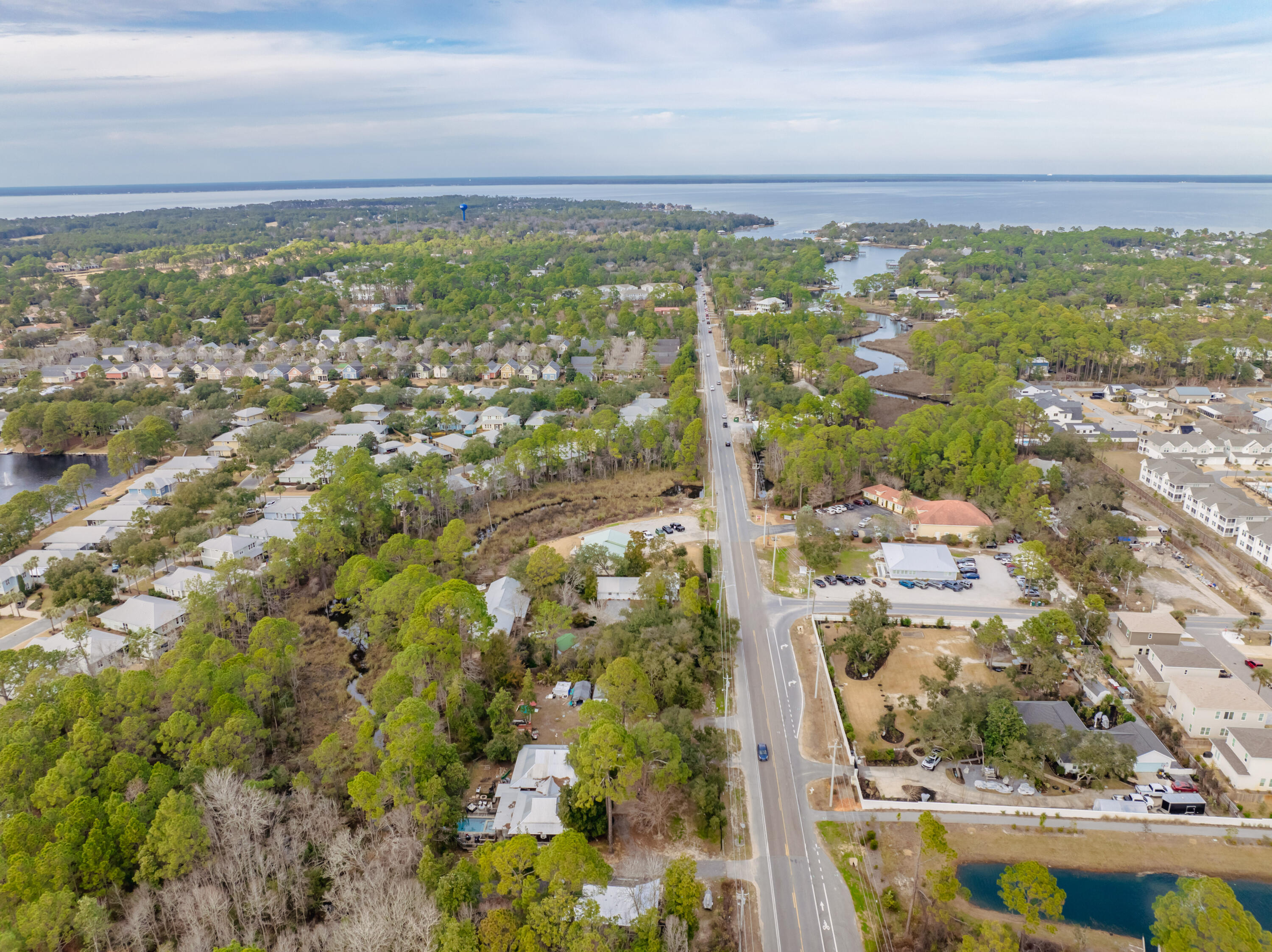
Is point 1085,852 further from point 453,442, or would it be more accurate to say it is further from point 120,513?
point 120,513

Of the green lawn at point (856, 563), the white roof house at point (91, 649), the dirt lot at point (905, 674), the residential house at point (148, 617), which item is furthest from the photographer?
the green lawn at point (856, 563)

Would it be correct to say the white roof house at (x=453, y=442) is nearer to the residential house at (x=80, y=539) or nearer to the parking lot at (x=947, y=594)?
the residential house at (x=80, y=539)

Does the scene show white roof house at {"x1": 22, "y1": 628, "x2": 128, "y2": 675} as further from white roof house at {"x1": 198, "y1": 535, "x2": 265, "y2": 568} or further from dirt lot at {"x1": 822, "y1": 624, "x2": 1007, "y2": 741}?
dirt lot at {"x1": 822, "y1": 624, "x2": 1007, "y2": 741}

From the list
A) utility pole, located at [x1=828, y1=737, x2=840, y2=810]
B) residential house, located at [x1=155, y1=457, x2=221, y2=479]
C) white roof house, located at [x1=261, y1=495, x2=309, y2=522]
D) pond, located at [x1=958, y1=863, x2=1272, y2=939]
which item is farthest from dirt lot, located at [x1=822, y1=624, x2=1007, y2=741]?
residential house, located at [x1=155, y1=457, x2=221, y2=479]

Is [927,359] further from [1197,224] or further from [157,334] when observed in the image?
[1197,224]

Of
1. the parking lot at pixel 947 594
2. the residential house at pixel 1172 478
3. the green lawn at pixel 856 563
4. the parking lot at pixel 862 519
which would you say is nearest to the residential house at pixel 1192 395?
the residential house at pixel 1172 478

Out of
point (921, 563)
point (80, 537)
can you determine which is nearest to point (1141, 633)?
point (921, 563)

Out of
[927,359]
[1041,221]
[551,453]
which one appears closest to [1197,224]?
[1041,221]
